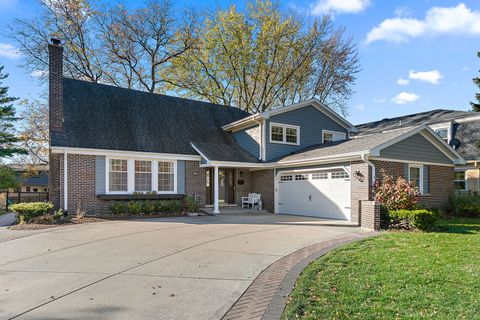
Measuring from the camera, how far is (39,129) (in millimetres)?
27609

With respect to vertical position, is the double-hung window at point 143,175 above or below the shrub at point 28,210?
above

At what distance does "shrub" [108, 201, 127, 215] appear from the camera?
14.6m

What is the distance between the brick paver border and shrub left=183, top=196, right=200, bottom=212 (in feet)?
29.8

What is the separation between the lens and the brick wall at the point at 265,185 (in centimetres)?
1770

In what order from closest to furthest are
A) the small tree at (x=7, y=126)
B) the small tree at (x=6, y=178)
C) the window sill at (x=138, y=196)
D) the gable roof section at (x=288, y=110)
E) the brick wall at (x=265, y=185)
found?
1. the window sill at (x=138, y=196)
2. the brick wall at (x=265, y=185)
3. the gable roof section at (x=288, y=110)
4. the small tree at (x=6, y=178)
5. the small tree at (x=7, y=126)

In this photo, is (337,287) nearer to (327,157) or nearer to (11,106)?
(327,157)

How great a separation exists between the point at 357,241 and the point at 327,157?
5.70 meters

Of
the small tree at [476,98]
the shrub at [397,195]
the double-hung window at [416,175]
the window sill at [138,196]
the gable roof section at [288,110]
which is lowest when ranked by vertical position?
the window sill at [138,196]

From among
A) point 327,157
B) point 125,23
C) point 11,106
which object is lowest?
point 327,157

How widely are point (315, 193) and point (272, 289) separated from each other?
10.6 meters

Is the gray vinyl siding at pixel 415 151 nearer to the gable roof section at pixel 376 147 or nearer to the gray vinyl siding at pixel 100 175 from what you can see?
the gable roof section at pixel 376 147

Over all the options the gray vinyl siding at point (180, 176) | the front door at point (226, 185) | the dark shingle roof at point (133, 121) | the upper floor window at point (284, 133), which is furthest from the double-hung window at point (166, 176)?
the upper floor window at point (284, 133)

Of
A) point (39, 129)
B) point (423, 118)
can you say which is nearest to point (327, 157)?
point (423, 118)

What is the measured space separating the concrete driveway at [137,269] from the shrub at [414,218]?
1882mm
